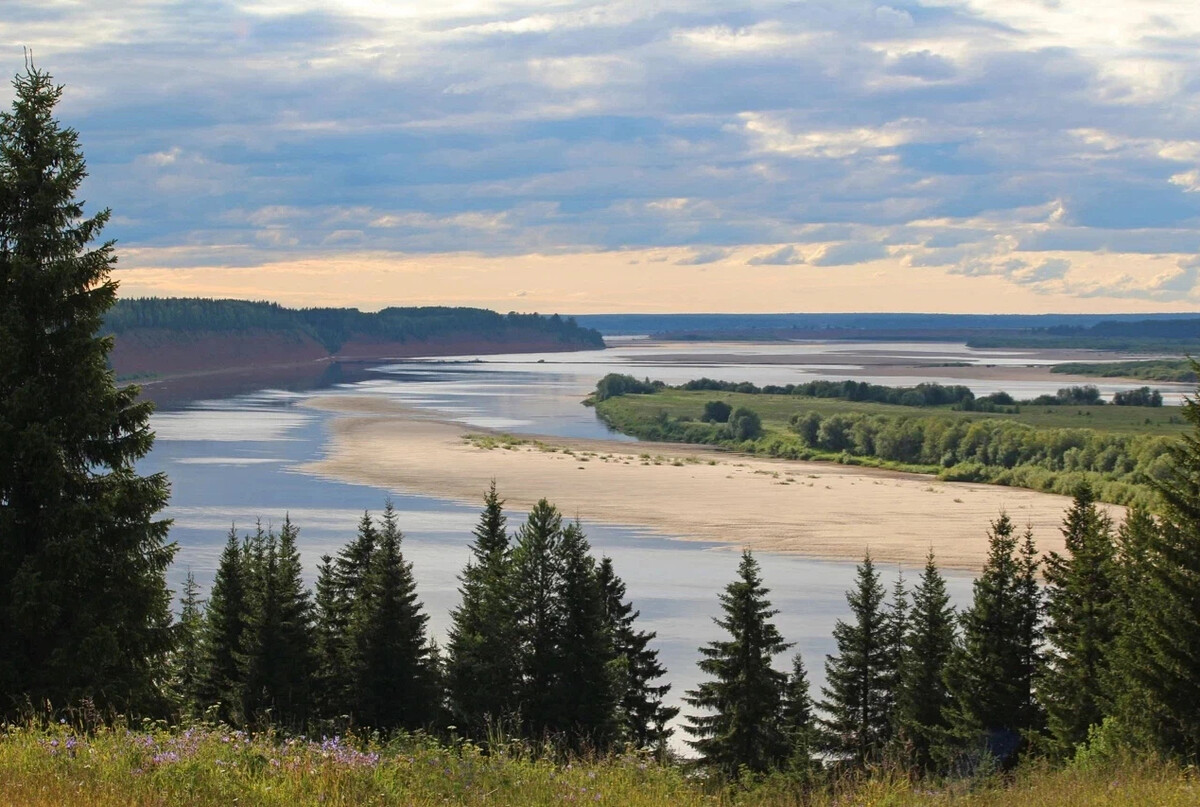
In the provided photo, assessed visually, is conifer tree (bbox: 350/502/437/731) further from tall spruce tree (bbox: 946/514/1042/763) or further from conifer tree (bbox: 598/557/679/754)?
tall spruce tree (bbox: 946/514/1042/763)

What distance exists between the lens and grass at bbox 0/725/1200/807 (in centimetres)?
745

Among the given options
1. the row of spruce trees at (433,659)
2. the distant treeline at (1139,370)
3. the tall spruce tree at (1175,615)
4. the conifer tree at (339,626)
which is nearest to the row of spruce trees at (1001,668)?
the tall spruce tree at (1175,615)

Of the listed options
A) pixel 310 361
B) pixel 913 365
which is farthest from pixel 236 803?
pixel 310 361

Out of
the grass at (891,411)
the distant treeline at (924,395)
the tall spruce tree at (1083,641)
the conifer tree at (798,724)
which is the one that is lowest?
the conifer tree at (798,724)

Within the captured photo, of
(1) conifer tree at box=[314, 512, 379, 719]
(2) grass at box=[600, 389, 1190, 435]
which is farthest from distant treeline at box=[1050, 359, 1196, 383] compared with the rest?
(1) conifer tree at box=[314, 512, 379, 719]

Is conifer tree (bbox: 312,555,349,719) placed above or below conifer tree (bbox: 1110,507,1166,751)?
below

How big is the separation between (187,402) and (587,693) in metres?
99.5

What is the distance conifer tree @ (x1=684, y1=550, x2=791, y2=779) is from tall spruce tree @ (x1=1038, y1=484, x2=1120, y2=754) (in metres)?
4.27

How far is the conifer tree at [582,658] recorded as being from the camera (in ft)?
67.6

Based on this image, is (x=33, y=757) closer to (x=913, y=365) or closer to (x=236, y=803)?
(x=236, y=803)

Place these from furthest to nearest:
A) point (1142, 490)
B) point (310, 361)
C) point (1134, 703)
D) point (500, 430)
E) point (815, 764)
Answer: point (310, 361)
point (500, 430)
point (1142, 490)
point (815, 764)
point (1134, 703)

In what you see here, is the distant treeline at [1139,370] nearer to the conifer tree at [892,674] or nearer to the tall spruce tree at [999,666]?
the conifer tree at [892,674]

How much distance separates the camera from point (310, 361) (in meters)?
198

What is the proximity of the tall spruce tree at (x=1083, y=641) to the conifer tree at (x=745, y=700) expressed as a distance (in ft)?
14.0
